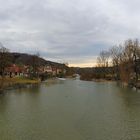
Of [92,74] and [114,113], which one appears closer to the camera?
[114,113]

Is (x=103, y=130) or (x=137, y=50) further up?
(x=137, y=50)

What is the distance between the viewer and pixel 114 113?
28422 mm

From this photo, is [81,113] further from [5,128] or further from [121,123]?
[5,128]

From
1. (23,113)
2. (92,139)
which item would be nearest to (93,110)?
(23,113)

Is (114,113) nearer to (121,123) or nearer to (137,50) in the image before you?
(121,123)

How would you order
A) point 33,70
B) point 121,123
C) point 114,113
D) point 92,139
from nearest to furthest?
point 92,139 < point 121,123 < point 114,113 < point 33,70

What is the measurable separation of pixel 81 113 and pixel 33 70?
81402mm

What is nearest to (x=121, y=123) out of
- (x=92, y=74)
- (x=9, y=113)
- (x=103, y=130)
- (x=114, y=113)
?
(x=103, y=130)

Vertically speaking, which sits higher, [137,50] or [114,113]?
[137,50]

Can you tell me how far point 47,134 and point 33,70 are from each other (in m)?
89.8

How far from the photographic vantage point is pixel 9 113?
28.9m

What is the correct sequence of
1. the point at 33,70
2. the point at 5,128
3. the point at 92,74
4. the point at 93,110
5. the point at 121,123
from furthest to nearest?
the point at 92,74 < the point at 33,70 < the point at 93,110 < the point at 121,123 < the point at 5,128

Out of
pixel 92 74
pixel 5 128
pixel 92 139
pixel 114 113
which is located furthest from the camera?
pixel 92 74

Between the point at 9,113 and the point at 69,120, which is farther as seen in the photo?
the point at 9,113
